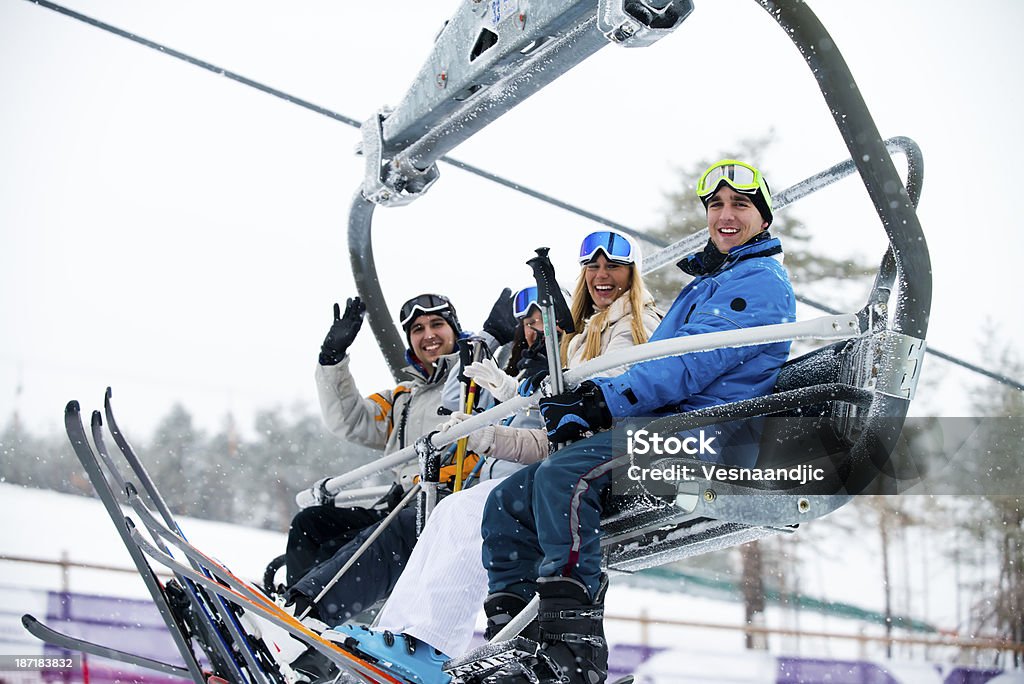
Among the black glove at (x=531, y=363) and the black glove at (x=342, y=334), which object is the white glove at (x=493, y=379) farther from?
the black glove at (x=342, y=334)

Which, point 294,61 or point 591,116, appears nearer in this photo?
point 591,116

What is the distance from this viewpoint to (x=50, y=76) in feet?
201

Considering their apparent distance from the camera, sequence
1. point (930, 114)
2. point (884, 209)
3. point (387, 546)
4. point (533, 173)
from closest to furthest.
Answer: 1. point (884, 209)
2. point (387, 546)
3. point (930, 114)
4. point (533, 173)

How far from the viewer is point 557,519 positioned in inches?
110

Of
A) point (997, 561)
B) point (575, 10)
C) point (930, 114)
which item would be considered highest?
point (930, 114)

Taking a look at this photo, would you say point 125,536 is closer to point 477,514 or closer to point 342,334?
point 477,514

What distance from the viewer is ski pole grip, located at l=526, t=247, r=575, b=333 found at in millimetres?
2801

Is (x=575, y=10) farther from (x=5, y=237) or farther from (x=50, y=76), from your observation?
(x=50, y=76)

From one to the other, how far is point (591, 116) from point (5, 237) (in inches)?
1221

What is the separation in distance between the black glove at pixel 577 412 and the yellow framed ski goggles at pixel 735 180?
2.77 ft

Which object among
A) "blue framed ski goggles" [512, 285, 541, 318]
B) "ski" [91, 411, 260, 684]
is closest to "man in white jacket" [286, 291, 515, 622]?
"blue framed ski goggles" [512, 285, 541, 318]

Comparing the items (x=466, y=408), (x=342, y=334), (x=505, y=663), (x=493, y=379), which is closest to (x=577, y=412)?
(x=493, y=379)

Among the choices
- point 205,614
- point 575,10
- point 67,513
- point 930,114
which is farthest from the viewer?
point 930,114

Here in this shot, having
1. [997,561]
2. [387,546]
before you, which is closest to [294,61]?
[997,561]
